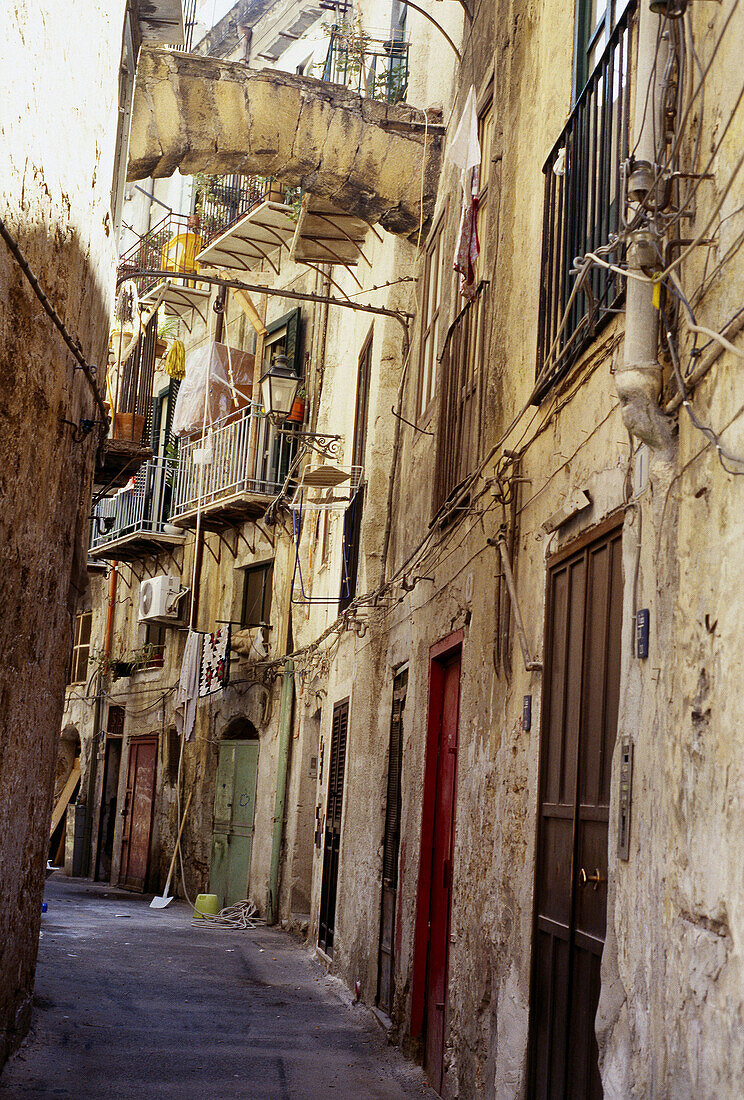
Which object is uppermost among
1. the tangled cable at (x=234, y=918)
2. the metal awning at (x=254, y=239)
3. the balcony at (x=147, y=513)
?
the metal awning at (x=254, y=239)

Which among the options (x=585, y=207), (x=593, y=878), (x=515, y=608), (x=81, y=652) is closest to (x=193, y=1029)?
(x=515, y=608)

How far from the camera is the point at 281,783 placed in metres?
15.7

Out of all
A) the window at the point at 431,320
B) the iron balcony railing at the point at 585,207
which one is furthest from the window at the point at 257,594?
the iron balcony railing at the point at 585,207

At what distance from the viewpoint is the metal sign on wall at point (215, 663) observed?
1753cm

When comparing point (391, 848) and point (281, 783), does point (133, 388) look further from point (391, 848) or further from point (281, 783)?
point (391, 848)

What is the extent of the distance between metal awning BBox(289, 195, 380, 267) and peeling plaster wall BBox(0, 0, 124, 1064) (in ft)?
13.8

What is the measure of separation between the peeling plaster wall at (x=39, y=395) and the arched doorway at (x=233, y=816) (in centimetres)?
985

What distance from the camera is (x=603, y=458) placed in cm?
441

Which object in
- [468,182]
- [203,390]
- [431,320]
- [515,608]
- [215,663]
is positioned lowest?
[515,608]

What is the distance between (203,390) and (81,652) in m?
9.06

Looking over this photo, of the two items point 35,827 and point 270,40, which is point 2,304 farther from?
point 270,40

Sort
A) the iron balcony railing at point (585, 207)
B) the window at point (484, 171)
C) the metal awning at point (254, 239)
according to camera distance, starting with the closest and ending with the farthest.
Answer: the iron balcony railing at point (585, 207), the window at point (484, 171), the metal awning at point (254, 239)

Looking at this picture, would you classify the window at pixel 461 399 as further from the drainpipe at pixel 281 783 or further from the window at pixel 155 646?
the window at pixel 155 646

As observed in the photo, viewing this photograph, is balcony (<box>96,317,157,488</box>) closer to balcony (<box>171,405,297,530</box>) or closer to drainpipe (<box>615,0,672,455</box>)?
balcony (<box>171,405,297,530</box>)
